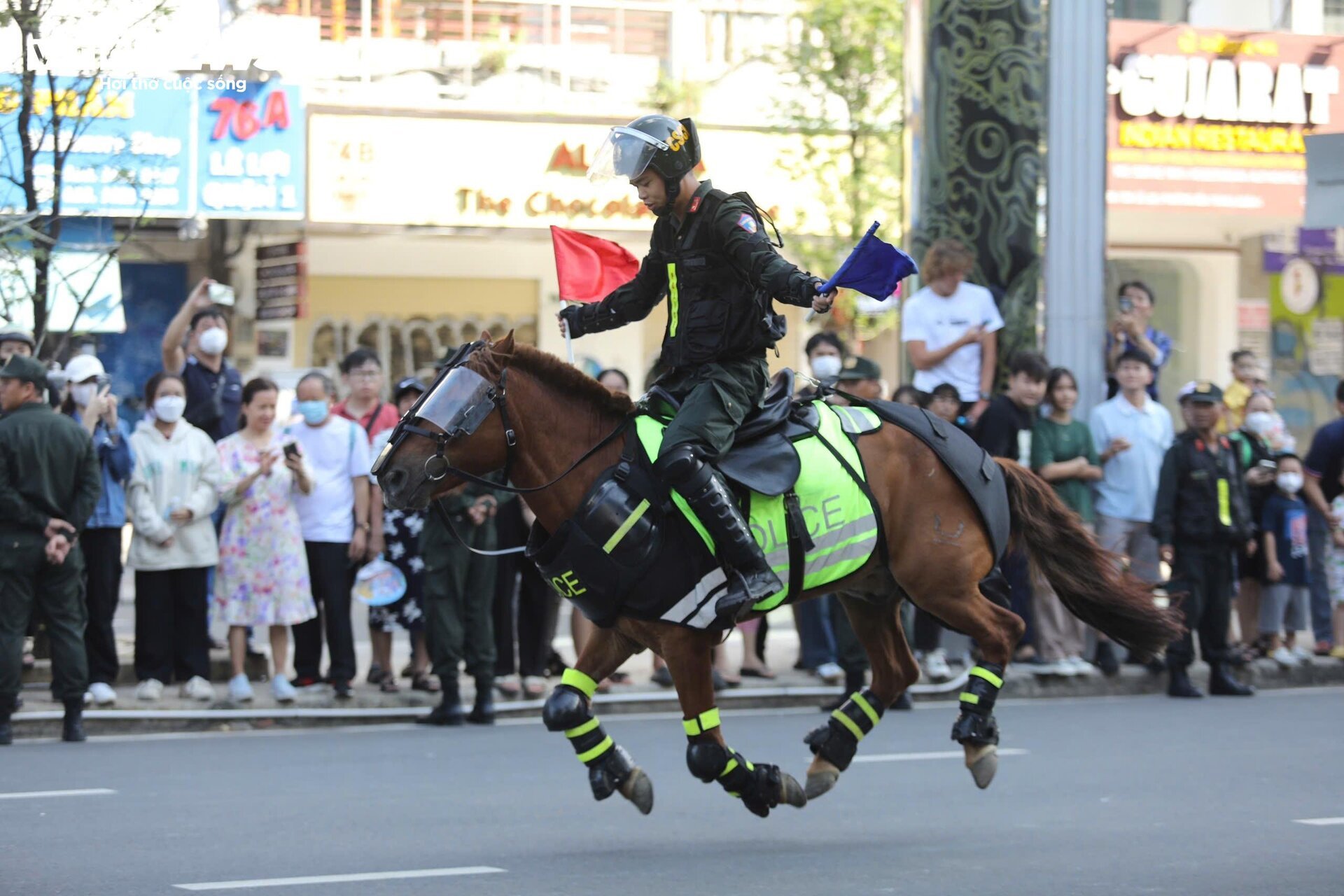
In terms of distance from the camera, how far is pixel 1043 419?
1329 cm

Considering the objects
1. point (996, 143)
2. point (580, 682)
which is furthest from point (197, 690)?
point (996, 143)

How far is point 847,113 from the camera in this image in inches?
887

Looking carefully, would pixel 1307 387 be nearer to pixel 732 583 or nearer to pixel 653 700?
pixel 653 700

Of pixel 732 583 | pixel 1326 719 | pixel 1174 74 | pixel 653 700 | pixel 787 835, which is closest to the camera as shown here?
pixel 732 583

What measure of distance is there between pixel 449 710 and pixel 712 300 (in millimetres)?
5096

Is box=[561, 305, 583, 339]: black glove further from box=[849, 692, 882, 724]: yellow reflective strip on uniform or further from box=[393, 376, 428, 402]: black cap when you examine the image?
box=[393, 376, 428, 402]: black cap

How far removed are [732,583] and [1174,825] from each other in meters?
2.36

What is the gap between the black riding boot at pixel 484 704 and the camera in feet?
38.6

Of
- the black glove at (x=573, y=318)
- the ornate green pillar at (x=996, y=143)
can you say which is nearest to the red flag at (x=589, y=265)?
the black glove at (x=573, y=318)

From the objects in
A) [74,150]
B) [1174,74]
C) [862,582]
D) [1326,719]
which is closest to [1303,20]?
[1174,74]

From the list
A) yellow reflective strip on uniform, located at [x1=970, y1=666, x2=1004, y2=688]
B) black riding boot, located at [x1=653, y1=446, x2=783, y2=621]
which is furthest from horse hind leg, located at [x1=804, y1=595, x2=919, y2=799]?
black riding boot, located at [x1=653, y1=446, x2=783, y2=621]

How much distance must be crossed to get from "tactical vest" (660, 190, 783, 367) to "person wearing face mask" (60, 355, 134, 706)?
18.3 feet

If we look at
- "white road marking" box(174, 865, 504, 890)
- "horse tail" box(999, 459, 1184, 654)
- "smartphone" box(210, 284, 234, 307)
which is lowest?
"white road marking" box(174, 865, 504, 890)

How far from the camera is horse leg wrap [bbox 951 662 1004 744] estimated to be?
789 cm
